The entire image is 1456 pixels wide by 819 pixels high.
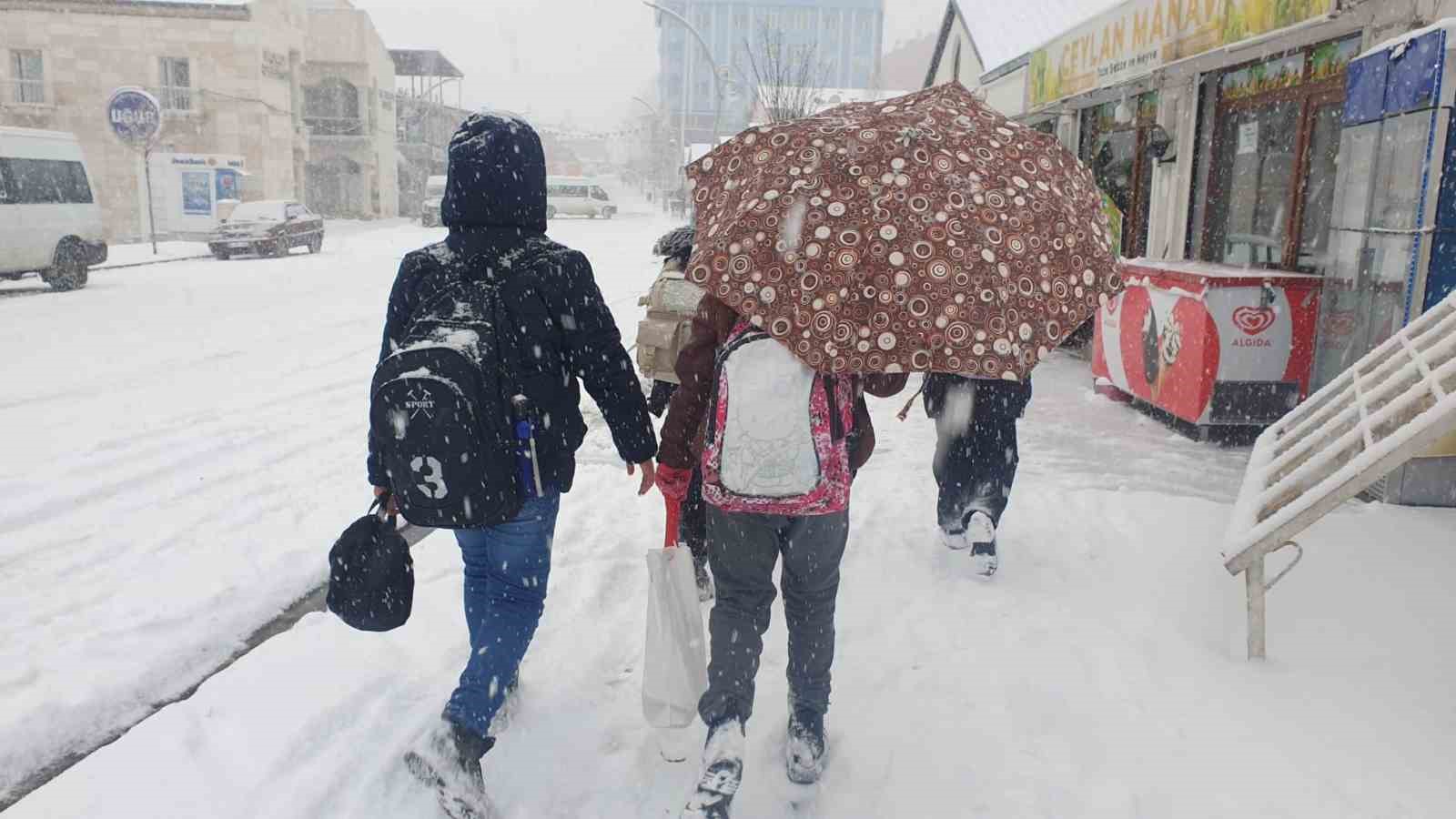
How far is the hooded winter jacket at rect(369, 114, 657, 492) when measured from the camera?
273 cm

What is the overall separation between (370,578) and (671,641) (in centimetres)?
84

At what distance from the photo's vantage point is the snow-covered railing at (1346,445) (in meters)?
3.28

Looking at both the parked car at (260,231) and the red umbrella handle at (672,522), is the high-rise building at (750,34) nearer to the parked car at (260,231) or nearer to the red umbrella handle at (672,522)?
the parked car at (260,231)

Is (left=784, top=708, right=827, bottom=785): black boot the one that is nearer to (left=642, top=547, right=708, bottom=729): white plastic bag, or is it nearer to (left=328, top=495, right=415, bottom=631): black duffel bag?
(left=642, top=547, right=708, bottom=729): white plastic bag

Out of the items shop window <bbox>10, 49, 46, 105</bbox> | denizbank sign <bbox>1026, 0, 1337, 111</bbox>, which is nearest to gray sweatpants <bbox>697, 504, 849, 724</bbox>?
denizbank sign <bbox>1026, 0, 1337, 111</bbox>

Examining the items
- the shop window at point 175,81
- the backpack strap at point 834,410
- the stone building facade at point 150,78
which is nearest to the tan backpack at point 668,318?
the backpack strap at point 834,410

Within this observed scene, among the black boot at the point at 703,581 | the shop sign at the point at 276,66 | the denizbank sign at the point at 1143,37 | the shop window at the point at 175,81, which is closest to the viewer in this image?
the black boot at the point at 703,581

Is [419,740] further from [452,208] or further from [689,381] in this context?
[452,208]

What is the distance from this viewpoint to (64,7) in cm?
3634

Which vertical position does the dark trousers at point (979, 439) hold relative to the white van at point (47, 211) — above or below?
below

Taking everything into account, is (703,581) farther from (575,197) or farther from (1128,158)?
(575,197)

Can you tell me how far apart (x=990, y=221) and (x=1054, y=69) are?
1003cm

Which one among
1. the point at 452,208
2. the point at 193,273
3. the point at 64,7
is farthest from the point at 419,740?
the point at 64,7

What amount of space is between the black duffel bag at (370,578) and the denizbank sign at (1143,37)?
21.3 feet
